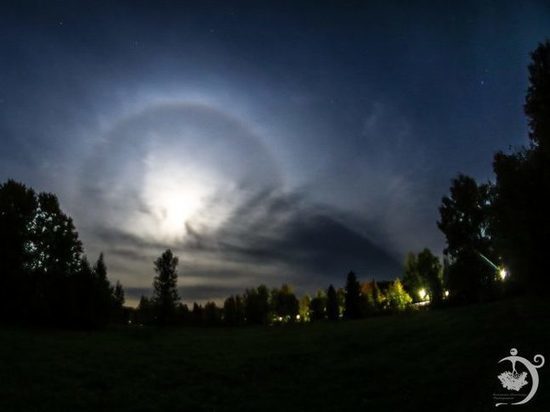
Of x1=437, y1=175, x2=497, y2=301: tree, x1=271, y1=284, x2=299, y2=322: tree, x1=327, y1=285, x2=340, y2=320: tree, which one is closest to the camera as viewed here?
x1=437, y1=175, x2=497, y2=301: tree

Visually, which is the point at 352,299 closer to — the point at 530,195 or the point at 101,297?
the point at 101,297

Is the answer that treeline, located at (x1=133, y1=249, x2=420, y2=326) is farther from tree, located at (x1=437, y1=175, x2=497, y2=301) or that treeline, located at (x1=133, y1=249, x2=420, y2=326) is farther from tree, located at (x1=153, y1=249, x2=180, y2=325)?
tree, located at (x1=437, y1=175, x2=497, y2=301)

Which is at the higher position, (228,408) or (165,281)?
(165,281)

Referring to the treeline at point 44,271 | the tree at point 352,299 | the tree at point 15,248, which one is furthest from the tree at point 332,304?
the tree at point 15,248

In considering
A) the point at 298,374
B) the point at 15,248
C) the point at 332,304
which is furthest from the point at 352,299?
the point at 298,374

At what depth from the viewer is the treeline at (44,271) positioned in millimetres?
54031

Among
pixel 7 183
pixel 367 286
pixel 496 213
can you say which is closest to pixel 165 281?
pixel 7 183

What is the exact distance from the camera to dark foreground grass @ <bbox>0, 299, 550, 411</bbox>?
16.0 metres

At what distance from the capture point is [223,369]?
25844 mm

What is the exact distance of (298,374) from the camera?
2302cm

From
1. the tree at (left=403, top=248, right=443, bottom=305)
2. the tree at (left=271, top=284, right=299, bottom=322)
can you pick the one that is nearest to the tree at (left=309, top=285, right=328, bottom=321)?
the tree at (left=271, top=284, right=299, bottom=322)

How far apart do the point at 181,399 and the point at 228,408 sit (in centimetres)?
260

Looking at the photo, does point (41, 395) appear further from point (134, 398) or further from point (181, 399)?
point (181, 399)

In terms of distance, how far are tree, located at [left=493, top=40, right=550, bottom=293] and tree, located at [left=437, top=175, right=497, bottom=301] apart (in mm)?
30358
